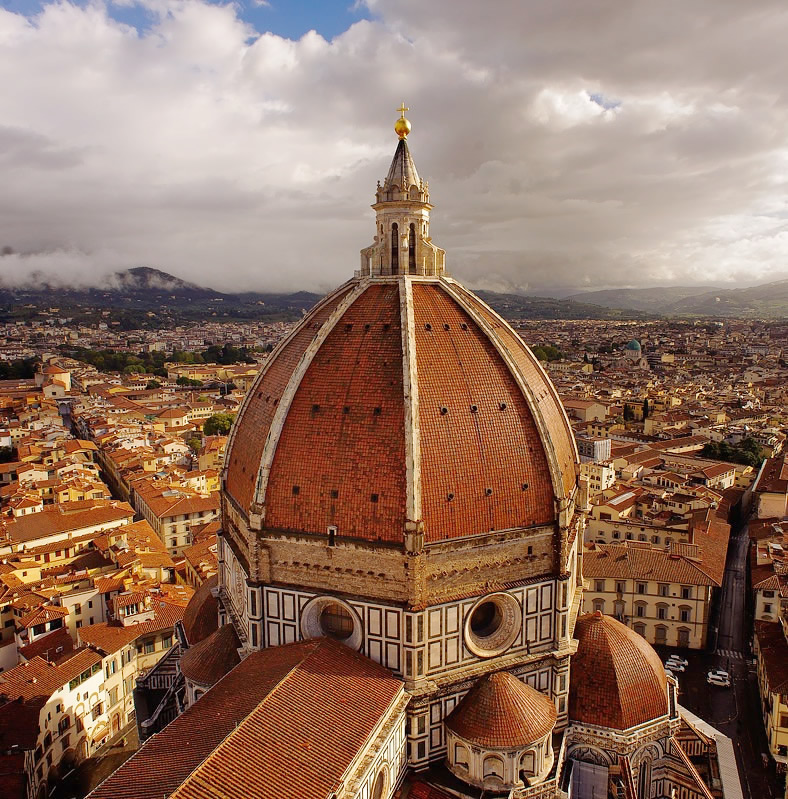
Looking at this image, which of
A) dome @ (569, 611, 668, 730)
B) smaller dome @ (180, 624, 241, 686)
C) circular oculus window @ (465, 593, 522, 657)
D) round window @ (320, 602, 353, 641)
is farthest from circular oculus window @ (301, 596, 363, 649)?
dome @ (569, 611, 668, 730)

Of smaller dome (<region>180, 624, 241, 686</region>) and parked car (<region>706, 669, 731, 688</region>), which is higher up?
smaller dome (<region>180, 624, 241, 686</region>)

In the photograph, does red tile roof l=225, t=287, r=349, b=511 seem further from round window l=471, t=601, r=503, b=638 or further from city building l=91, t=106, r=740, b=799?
round window l=471, t=601, r=503, b=638

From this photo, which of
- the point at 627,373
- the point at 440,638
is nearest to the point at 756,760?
the point at 440,638

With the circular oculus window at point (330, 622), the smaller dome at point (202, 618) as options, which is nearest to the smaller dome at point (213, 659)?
the smaller dome at point (202, 618)

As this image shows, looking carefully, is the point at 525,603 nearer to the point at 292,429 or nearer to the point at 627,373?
the point at 292,429

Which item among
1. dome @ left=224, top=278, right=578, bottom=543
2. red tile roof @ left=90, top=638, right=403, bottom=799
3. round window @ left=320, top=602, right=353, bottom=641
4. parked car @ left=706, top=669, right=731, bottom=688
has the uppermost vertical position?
dome @ left=224, top=278, right=578, bottom=543

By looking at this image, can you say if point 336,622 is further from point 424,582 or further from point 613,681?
point 613,681
